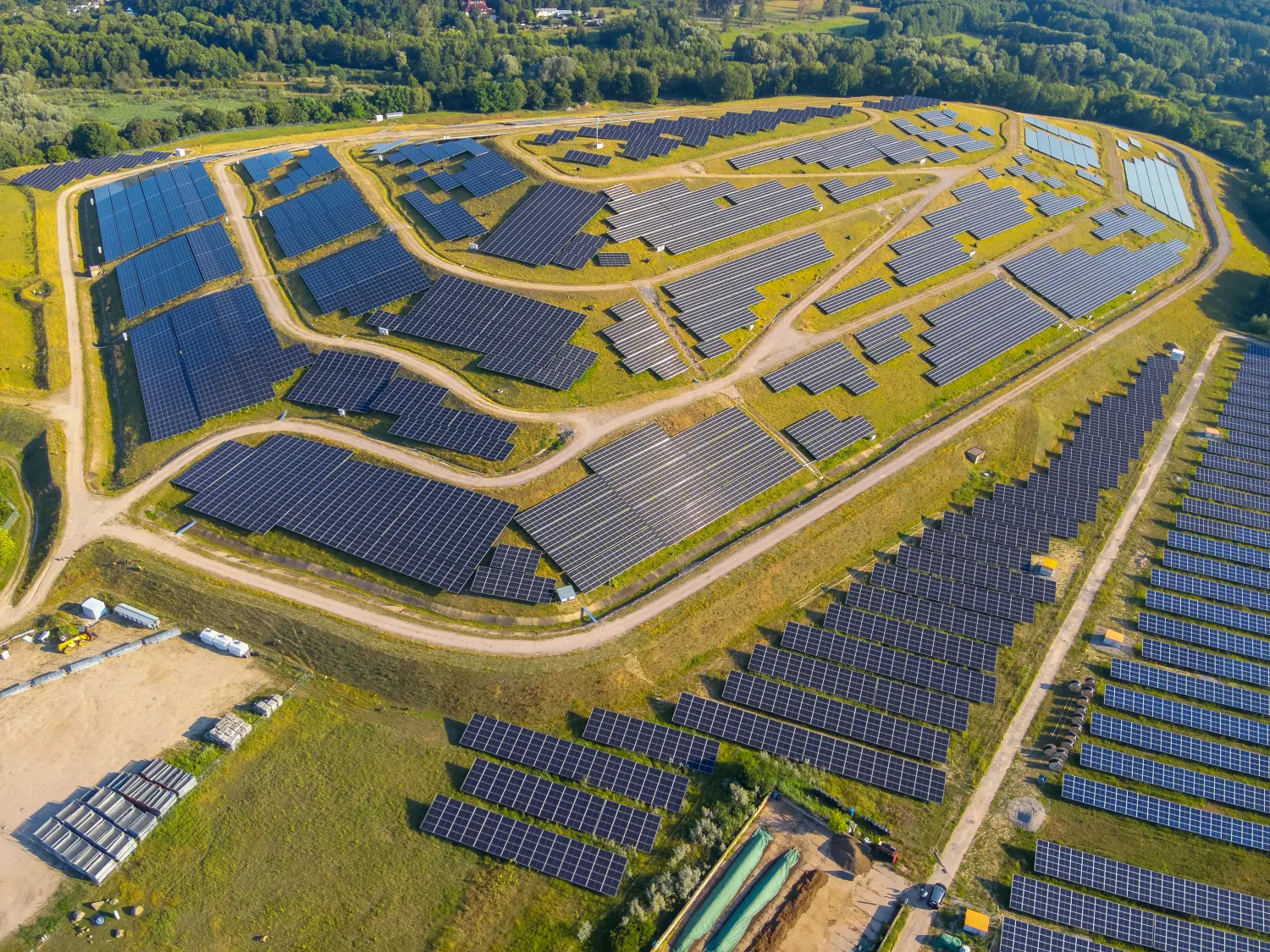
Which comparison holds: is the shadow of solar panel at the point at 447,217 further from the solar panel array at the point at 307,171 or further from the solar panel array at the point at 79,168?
the solar panel array at the point at 79,168

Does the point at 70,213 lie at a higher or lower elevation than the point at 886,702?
higher

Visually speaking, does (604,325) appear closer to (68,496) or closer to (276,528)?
(276,528)

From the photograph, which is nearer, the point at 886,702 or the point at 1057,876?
the point at 1057,876

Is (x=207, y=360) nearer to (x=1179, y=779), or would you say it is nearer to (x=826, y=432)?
(x=826, y=432)

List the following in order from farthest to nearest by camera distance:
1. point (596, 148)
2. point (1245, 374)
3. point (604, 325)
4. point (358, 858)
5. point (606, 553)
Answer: point (596, 148), point (1245, 374), point (604, 325), point (606, 553), point (358, 858)

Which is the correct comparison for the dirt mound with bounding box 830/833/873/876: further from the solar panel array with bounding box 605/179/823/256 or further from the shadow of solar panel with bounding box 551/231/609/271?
the solar panel array with bounding box 605/179/823/256

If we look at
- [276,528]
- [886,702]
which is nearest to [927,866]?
[886,702]
